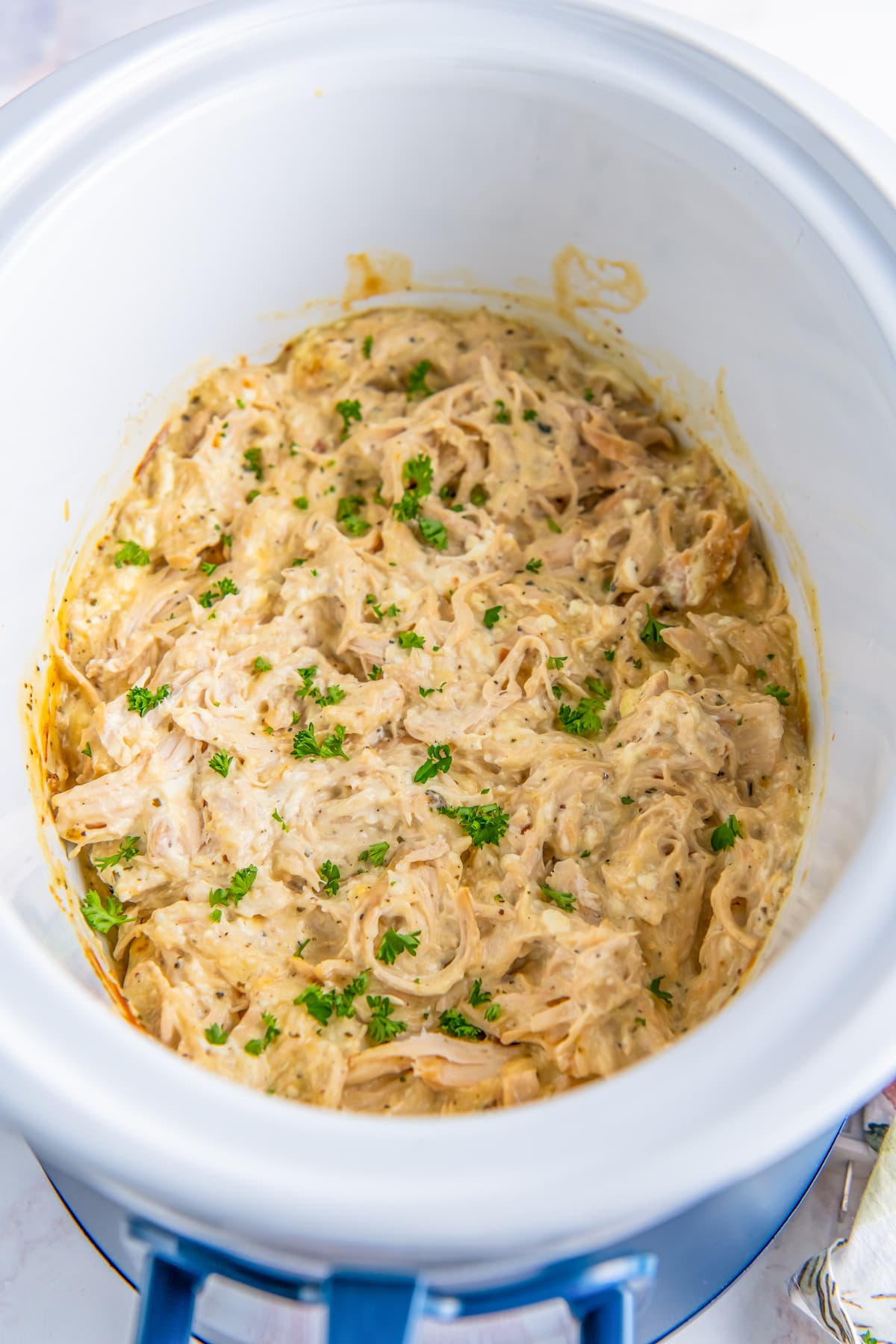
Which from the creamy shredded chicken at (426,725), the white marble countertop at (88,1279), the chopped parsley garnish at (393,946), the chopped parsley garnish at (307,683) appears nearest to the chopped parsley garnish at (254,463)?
the creamy shredded chicken at (426,725)

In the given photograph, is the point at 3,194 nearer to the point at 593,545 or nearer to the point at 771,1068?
the point at 593,545

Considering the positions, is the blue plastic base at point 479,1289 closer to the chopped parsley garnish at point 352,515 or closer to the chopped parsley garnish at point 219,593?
the chopped parsley garnish at point 219,593

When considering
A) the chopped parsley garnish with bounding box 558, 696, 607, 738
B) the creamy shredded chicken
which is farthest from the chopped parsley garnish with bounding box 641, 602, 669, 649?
the chopped parsley garnish with bounding box 558, 696, 607, 738

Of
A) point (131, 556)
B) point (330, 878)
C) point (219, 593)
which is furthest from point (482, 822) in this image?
point (131, 556)

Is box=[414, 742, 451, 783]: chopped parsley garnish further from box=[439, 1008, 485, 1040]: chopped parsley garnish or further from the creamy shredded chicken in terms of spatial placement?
box=[439, 1008, 485, 1040]: chopped parsley garnish

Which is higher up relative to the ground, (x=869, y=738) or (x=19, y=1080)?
(x=869, y=738)

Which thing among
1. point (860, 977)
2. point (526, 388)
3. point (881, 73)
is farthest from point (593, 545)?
point (881, 73)
